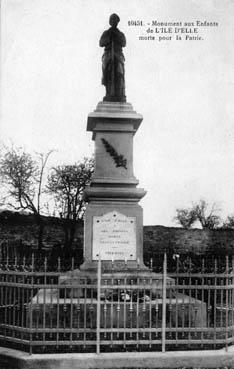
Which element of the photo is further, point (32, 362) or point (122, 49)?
point (122, 49)

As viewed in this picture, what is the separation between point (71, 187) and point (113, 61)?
19.5 meters

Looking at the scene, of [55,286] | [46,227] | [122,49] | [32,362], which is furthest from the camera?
[46,227]

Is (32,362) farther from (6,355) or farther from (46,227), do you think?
(46,227)

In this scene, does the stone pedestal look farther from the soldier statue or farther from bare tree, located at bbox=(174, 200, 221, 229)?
bare tree, located at bbox=(174, 200, 221, 229)

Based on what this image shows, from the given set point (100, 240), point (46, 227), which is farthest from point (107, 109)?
point (46, 227)

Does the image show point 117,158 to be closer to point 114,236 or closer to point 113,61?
point 114,236

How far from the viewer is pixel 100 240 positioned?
833 cm

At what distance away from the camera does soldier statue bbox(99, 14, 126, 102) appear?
9.28 metres

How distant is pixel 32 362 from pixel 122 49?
638 cm

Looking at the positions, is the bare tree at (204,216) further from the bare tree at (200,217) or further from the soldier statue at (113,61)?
the soldier statue at (113,61)

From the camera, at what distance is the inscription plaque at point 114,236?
27.3ft

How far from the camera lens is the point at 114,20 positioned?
31.0 ft

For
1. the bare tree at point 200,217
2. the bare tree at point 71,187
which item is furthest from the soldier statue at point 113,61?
the bare tree at point 200,217

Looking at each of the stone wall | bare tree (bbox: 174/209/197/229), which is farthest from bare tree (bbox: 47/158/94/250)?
bare tree (bbox: 174/209/197/229)
